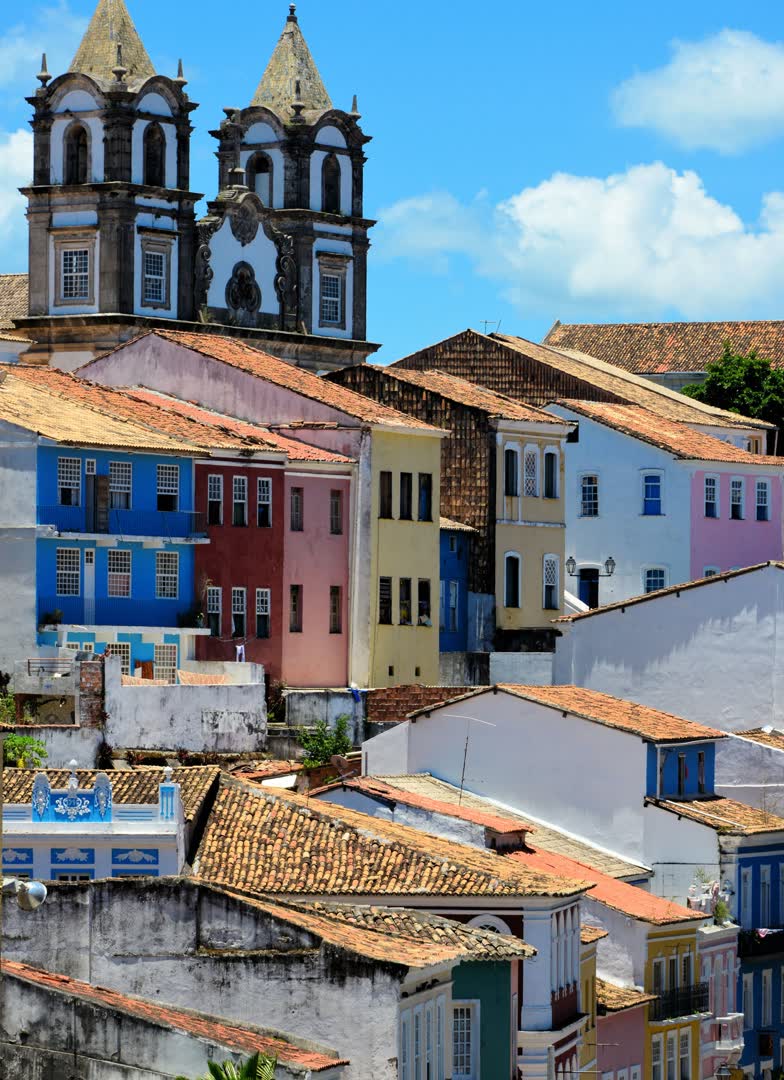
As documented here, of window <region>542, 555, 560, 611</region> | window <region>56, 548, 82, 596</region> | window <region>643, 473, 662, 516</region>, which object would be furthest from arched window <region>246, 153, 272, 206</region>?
window <region>56, 548, 82, 596</region>

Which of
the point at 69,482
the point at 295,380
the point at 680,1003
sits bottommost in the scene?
the point at 680,1003

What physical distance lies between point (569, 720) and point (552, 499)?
23.8 m

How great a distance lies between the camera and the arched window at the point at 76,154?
101750 millimetres

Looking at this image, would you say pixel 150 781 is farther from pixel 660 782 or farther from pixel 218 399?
pixel 218 399

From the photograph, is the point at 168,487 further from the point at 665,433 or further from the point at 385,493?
the point at 665,433

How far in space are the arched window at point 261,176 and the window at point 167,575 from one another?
122 ft

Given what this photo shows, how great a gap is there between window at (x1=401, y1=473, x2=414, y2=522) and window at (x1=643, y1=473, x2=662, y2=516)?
14.8 m

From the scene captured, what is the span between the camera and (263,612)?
78812mm

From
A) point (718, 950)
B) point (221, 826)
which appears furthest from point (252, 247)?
point (221, 826)

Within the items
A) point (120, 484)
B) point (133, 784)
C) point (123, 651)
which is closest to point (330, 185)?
point (120, 484)

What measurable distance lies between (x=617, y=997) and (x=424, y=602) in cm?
2590

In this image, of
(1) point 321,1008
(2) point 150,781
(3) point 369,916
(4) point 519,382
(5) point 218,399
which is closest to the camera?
(1) point 321,1008

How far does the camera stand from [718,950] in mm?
66688

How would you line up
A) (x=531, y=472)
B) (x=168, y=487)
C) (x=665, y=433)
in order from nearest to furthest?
(x=168, y=487)
(x=531, y=472)
(x=665, y=433)
